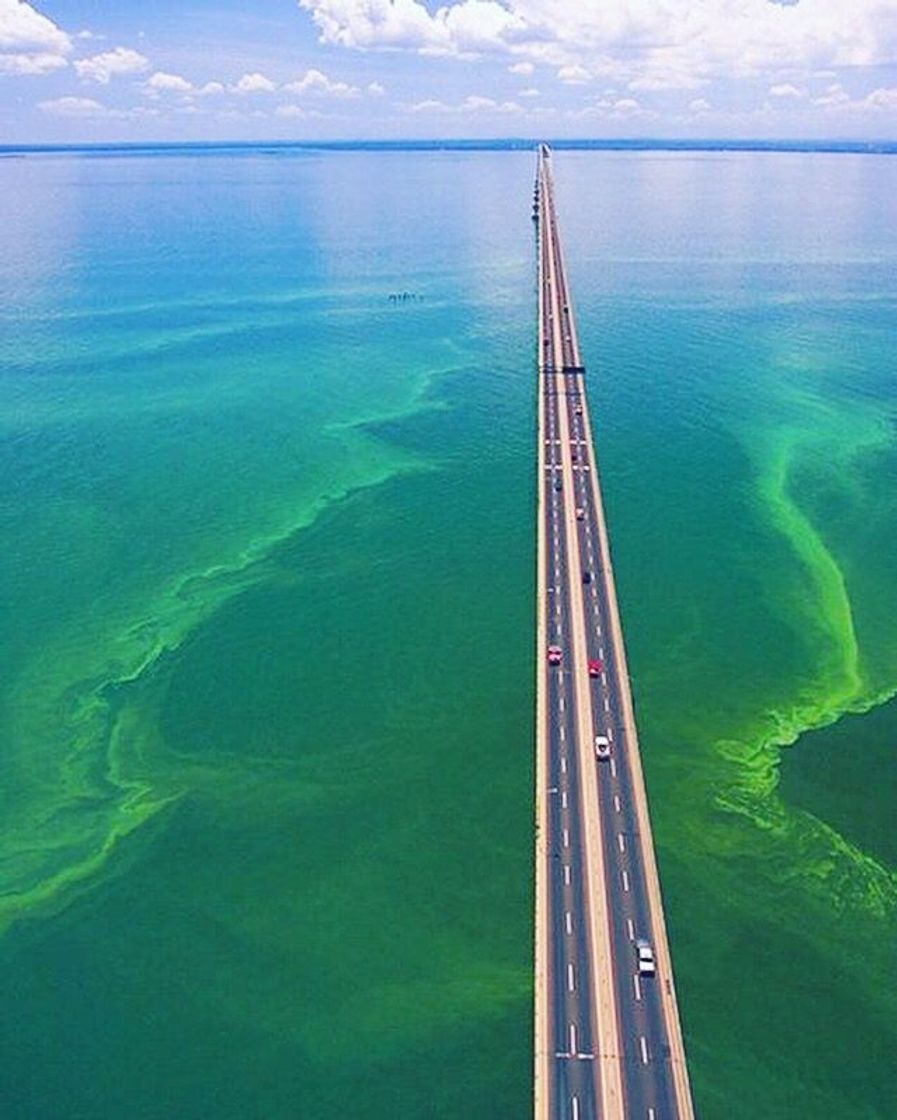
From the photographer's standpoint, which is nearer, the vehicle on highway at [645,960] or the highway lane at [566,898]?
the highway lane at [566,898]

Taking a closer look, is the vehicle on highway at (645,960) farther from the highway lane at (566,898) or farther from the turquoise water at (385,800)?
the turquoise water at (385,800)

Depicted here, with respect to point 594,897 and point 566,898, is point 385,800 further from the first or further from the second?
point 594,897

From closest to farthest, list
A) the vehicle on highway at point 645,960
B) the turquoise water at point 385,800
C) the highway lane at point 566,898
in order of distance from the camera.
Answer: the highway lane at point 566,898 < the vehicle on highway at point 645,960 < the turquoise water at point 385,800

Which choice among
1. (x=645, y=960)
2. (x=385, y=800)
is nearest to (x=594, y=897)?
(x=645, y=960)

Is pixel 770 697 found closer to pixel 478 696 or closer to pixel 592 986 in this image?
pixel 478 696

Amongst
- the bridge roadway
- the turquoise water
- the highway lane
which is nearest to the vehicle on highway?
the bridge roadway

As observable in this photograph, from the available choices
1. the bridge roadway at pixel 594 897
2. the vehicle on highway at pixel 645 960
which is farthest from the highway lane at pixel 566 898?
the vehicle on highway at pixel 645 960

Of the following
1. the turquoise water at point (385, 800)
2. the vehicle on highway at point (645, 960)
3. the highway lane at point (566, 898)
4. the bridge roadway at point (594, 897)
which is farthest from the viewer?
the turquoise water at point (385, 800)
